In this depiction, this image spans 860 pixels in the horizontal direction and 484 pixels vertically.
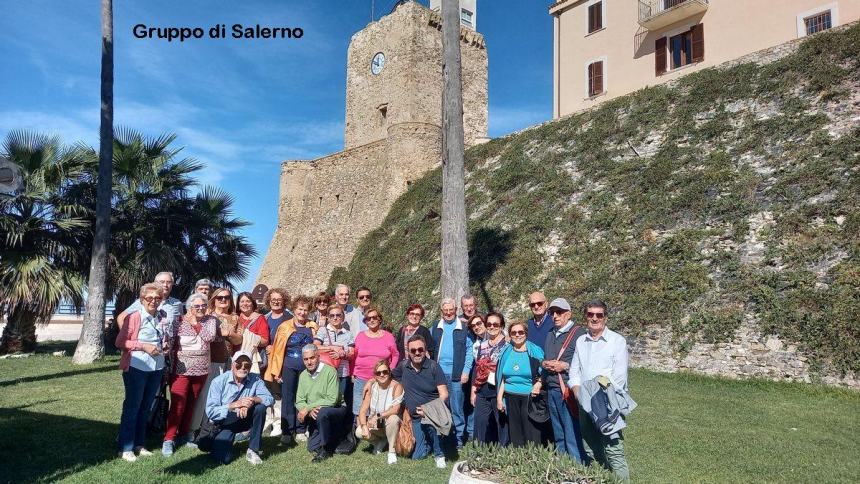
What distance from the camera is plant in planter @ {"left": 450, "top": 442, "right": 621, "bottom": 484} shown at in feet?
11.3

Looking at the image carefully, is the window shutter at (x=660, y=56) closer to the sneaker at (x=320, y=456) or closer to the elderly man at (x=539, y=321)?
the elderly man at (x=539, y=321)

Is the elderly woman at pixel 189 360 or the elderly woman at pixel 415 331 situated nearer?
the elderly woman at pixel 189 360

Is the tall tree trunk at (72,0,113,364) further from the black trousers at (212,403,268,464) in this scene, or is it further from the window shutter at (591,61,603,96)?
the window shutter at (591,61,603,96)

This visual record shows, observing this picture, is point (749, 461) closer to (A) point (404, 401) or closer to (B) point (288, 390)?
(A) point (404, 401)

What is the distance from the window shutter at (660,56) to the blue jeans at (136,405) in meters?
18.1

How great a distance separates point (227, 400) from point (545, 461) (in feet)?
10.5

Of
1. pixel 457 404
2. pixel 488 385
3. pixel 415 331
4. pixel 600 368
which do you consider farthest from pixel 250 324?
pixel 600 368

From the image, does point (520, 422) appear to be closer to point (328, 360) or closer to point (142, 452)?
point (328, 360)

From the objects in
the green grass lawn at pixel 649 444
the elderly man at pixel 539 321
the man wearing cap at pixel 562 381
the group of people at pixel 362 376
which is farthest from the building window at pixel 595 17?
the man wearing cap at pixel 562 381

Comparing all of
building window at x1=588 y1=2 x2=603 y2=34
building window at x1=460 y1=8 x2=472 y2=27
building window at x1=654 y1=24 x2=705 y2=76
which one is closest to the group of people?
building window at x1=654 y1=24 x2=705 y2=76

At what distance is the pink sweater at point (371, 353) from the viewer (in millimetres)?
5949

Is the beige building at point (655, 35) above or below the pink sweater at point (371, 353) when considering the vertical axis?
above

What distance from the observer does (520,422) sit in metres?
5.07

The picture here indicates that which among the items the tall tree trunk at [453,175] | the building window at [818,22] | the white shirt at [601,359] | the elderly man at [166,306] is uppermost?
the building window at [818,22]
